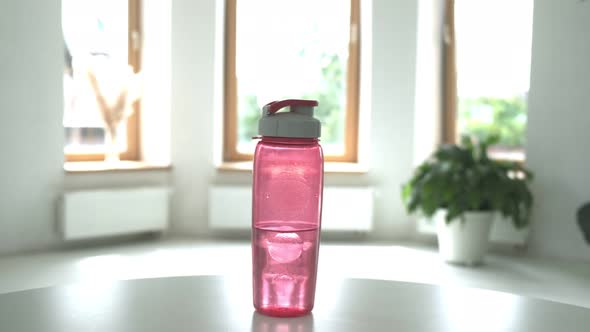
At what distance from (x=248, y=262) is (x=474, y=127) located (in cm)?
215

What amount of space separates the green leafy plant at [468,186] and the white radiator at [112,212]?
72.4 inches

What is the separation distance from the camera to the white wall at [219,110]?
5.01 m

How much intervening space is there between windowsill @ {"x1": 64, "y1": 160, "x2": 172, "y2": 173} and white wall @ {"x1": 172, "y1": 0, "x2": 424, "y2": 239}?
0.21 m

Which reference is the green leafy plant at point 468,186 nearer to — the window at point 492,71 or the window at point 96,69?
the window at point 492,71

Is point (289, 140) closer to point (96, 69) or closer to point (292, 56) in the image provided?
point (96, 69)

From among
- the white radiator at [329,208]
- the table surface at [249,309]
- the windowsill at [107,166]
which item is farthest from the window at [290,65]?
the table surface at [249,309]

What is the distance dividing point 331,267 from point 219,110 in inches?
67.2

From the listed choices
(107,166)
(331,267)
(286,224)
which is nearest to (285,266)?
(286,224)

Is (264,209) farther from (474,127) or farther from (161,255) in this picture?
(474,127)

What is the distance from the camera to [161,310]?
0.90m

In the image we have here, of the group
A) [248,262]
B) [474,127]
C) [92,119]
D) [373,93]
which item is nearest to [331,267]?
[248,262]

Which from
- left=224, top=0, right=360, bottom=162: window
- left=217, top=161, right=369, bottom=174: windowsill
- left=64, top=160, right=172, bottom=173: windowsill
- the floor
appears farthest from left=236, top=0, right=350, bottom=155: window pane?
the floor

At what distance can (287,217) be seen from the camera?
2.88 feet

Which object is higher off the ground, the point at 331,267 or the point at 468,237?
the point at 468,237
